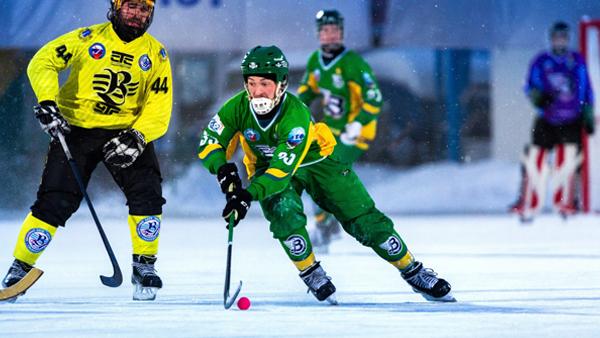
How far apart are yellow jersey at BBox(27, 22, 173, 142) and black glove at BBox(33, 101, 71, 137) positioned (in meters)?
0.18

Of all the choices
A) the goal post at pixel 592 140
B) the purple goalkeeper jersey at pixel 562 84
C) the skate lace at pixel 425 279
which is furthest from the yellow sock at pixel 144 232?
the goal post at pixel 592 140

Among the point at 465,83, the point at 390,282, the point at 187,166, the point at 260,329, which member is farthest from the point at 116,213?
the point at 260,329

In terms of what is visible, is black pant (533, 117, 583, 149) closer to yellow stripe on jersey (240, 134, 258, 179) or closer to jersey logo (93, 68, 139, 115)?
yellow stripe on jersey (240, 134, 258, 179)

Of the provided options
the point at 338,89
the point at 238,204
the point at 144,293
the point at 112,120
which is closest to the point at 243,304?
A: the point at 238,204

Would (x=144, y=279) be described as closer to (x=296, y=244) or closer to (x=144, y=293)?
(x=144, y=293)

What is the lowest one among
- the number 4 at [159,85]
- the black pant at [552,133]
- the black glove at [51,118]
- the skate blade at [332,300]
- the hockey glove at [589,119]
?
the black pant at [552,133]

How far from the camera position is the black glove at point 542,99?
11.2 metres

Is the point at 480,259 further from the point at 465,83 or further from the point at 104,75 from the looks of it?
the point at 465,83

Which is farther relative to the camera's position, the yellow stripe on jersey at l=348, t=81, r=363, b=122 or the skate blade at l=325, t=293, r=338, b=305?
the yellow stripe on jersey at l=348, t=81, r=363, b=122

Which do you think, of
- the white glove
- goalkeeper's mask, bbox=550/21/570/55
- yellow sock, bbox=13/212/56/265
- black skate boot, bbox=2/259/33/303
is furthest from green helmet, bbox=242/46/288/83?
goalkeeper's mask, bbox=550/21/570/55

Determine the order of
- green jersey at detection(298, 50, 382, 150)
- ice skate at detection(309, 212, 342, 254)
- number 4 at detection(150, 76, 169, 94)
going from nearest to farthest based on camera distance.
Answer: number 4 at detection(150, 76, 169, 94) < ice skate at detection(309, 212, 342, 254) < green jersey at detection(298, 50, 382, 150)

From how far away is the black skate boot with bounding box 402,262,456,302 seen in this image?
207 inches

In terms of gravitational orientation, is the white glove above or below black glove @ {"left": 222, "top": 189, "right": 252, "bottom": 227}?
below

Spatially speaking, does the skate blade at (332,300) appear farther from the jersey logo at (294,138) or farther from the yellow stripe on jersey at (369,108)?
the yellow stripe on jersey at (369,108)
